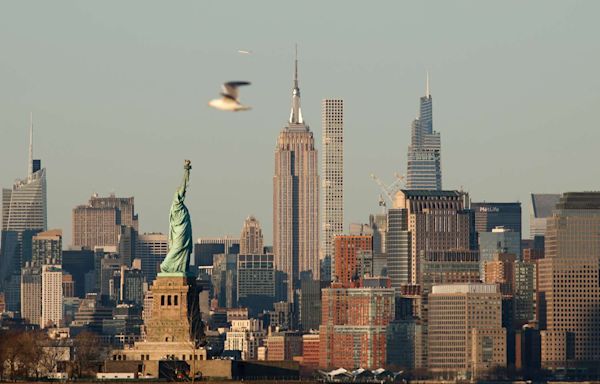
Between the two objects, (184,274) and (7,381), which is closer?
(7,381)

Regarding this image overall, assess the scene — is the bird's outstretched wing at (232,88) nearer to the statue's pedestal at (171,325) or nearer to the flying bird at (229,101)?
the flying bird at (229,101)

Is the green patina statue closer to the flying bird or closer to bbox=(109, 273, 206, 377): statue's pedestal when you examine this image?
bbox=(109, 273, 206, 377): statue's pedestal

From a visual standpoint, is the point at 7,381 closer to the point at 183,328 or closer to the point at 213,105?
the point at 183,328

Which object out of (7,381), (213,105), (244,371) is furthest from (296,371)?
(213,105)

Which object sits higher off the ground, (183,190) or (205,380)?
(183,190)

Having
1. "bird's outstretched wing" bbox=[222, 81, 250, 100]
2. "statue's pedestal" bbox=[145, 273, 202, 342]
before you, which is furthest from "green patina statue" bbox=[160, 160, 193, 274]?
"bird's outstretched wing" bbox=[222, 81, 250, 100]

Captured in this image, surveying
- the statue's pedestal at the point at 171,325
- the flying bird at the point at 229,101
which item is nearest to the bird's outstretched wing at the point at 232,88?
the flying bird at the point at 229,101

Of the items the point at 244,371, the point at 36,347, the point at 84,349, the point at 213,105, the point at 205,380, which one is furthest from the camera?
the point at 84,349

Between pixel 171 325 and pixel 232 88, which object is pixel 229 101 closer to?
pixel 232 88
